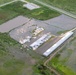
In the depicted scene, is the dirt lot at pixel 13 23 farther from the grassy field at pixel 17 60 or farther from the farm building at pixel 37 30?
the farm building at pixel 37 30

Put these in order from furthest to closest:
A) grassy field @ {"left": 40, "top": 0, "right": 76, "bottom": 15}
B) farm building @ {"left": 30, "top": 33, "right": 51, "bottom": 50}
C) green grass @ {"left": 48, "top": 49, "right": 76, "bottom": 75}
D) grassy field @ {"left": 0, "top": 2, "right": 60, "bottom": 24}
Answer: grassy field @ {"left": 40, "top": 0, "right": 76, "bottom": 15}
grassy field @ {"left": 0, "top": 2, "right": 60, "bottom": 24}
farm building @ {"left": 30, "top": 33, "right": 51, "bottom": 50}
green grass @ {"left": 48, "top": 49, "right": 76, "bottom": 75}

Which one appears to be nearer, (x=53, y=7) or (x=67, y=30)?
(x=67, y=30)

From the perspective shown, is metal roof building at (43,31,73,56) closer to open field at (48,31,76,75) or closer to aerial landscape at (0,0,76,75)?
aerial landscape at (0,0,76,75)

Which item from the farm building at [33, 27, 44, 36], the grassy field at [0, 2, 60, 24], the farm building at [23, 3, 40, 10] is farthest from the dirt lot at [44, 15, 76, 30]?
the farm building at [23, 3, 40, 10]

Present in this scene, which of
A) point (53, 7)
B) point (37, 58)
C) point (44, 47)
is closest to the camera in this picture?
point (37, 58)

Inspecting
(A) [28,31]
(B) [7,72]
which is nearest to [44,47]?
(A) [28,31]

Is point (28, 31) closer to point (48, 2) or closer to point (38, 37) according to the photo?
point (38, 37)

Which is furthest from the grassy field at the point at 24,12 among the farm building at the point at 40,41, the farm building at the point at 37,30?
the farm building at the point at 40,41

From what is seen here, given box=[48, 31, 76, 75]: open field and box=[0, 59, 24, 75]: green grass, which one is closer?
box=[0, 59, 24, 75]: green grass
